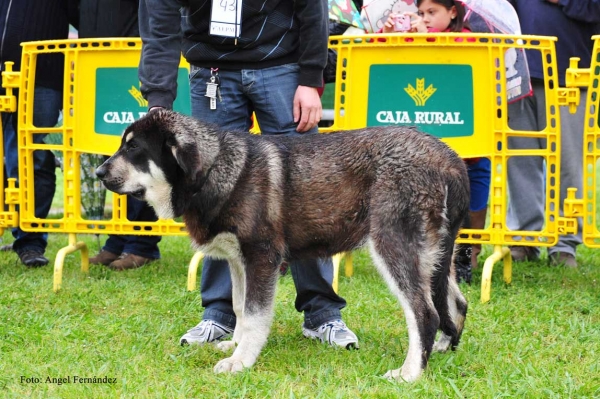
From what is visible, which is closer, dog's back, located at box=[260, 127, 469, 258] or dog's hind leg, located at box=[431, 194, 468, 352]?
dog's back, located at box=[260, 127, 469, 258]

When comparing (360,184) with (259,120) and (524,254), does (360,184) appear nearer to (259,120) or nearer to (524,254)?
(259,120)

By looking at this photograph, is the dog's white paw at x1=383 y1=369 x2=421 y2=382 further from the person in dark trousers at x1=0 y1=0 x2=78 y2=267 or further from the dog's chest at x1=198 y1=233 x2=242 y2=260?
the person in dark trousers at x1=0 y1=0 x2=78 y2=267

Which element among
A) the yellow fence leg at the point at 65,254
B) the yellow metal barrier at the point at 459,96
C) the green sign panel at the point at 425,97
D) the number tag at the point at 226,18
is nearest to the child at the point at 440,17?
the yellow metal barrier at the point at 459,96

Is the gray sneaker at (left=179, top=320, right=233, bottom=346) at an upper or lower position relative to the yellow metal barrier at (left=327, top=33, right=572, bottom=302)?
lower

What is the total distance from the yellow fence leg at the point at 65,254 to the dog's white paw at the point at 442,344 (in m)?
3.06

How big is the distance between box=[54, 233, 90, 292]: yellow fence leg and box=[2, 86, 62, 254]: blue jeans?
0.59m

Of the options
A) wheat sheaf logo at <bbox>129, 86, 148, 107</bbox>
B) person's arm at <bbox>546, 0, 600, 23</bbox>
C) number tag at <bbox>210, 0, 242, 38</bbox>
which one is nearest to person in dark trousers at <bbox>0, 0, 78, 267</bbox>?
wheat sheaf logo at <bbox>129, 86, 148, 107</bbox>

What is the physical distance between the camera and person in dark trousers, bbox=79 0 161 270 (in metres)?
7.07

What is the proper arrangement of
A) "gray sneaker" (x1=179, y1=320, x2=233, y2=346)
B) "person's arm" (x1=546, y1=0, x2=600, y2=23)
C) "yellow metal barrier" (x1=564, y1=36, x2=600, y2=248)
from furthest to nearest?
"person's arm" (x1=546, y1=0, x2=600, y2=23)
"yellow metal barrier" (x1=564, y1=36, x2=600, y2=248)
"gray sneaker" (x1=179, y1=320, x2=233, y2=346)

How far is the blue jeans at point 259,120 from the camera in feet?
15.7

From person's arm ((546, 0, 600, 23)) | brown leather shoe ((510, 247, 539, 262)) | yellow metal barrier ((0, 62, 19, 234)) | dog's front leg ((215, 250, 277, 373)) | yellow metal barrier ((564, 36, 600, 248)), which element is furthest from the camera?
brown leather shoe ((510, 247, 539, 262))

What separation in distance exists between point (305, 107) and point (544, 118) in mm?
2858

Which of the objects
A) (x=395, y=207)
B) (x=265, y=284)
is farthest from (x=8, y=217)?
(x=395, y=207)

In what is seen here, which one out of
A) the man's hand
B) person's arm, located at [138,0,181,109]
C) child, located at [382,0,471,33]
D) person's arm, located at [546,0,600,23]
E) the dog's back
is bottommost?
the dog's back
